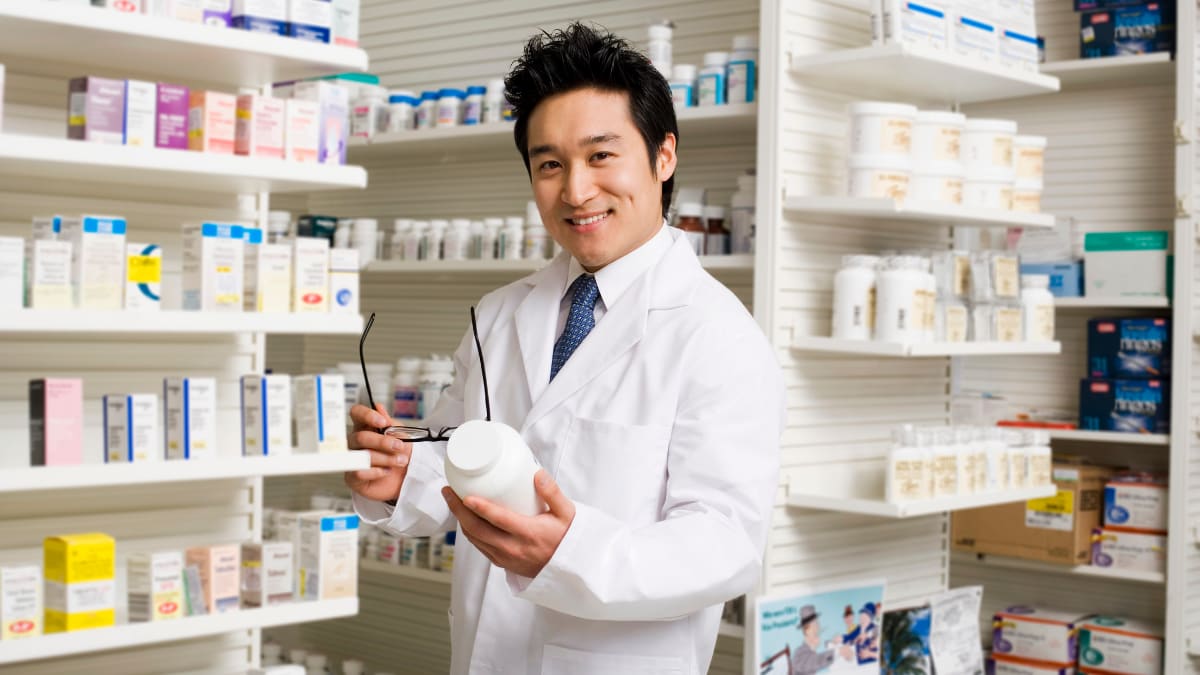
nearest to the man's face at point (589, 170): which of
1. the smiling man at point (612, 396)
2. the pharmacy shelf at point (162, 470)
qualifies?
the smiling man at point (612, 396)

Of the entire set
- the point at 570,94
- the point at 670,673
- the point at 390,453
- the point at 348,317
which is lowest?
the point at 670,673

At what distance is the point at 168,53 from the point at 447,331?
129 inches

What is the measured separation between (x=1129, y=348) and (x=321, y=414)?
3566mm

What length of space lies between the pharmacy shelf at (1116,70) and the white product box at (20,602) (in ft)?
14.1

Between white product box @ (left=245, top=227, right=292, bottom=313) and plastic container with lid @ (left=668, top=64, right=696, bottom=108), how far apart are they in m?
1.88

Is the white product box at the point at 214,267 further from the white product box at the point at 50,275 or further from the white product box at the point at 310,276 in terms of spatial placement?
the white product box at the point at 50,275

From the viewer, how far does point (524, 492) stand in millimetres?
1787

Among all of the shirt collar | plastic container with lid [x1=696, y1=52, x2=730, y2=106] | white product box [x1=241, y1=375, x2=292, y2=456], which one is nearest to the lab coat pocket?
the shirt collar

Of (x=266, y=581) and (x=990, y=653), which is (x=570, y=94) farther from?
(x=990, y=653)

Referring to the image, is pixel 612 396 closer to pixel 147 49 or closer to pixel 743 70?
pixel 147 49

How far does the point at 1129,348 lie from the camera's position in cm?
519

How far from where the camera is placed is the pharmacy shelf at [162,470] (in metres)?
2.47

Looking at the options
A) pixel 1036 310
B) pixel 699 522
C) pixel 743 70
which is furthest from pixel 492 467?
pixel 1036 310

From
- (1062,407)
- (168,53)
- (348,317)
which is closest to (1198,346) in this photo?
(1062,407)
